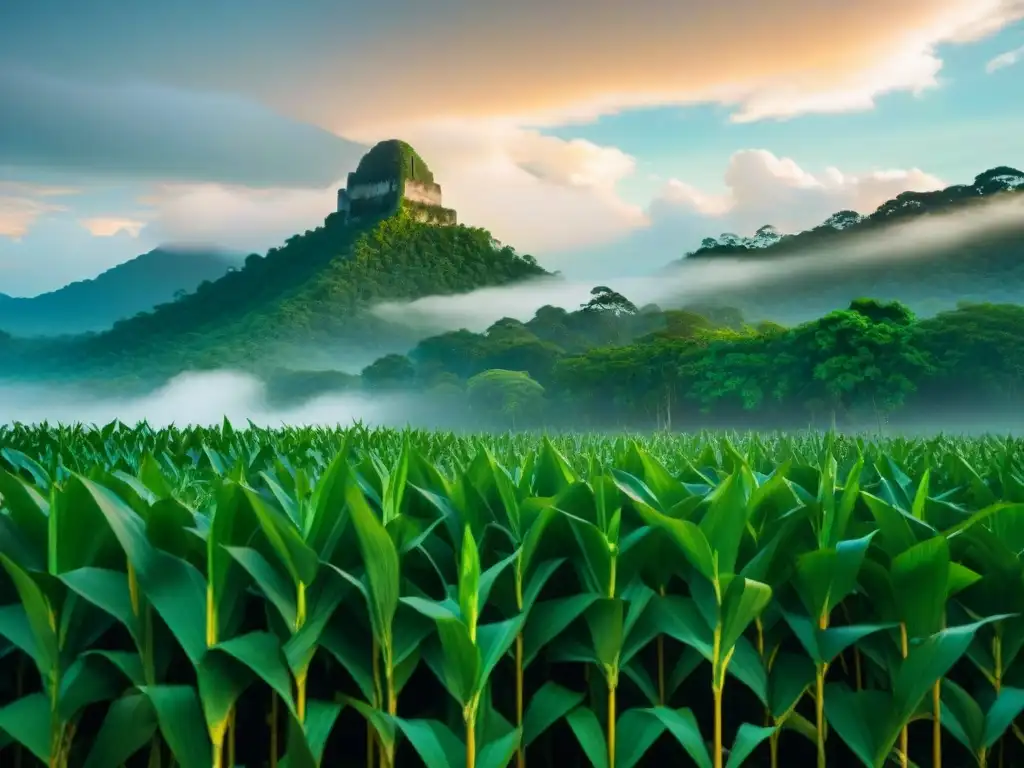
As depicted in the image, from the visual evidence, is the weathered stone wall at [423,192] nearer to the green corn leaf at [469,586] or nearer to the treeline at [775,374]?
the treeline at [775,374]

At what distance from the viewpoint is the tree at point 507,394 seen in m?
42.9

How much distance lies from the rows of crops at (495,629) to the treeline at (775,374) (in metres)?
25.4

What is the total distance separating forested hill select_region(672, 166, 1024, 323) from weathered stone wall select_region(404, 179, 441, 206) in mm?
21599

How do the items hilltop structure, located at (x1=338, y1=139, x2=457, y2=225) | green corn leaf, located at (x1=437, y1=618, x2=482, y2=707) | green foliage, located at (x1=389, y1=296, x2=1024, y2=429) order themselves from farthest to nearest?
hilltop structure, located at (x1=338, y1=139, x2=457, y2=225) → green foliage, located at (x1=389, y1=296, x2=1024, y2=429) → green corn leaf, located at (x1=437, y1=618, x2=482, y2=707)

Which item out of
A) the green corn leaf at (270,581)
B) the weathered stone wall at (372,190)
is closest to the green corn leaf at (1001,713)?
the green corn leaf at (270,581)

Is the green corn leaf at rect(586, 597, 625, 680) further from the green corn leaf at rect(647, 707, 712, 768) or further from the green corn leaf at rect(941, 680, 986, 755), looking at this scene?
the green corn leaf at rect(941, 680, 986, 755)

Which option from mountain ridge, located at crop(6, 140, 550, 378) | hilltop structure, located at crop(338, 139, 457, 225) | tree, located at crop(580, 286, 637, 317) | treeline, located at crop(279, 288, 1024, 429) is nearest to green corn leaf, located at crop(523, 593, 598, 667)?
treeline, located at crop(279, 288, 1024, 429)

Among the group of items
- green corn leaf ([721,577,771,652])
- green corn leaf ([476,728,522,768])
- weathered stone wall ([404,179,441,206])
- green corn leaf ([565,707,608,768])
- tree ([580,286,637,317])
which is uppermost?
weathered stone wall ([404,179,441,206])

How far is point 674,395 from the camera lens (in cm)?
3753

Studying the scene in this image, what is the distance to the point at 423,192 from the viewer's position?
219ft

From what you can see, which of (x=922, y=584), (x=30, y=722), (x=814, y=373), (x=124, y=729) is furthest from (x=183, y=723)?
(x=814, y=373)

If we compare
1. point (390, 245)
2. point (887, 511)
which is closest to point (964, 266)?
point (390, 245)

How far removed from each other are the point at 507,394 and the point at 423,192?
1087 inches

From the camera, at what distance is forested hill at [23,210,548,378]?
195ft
